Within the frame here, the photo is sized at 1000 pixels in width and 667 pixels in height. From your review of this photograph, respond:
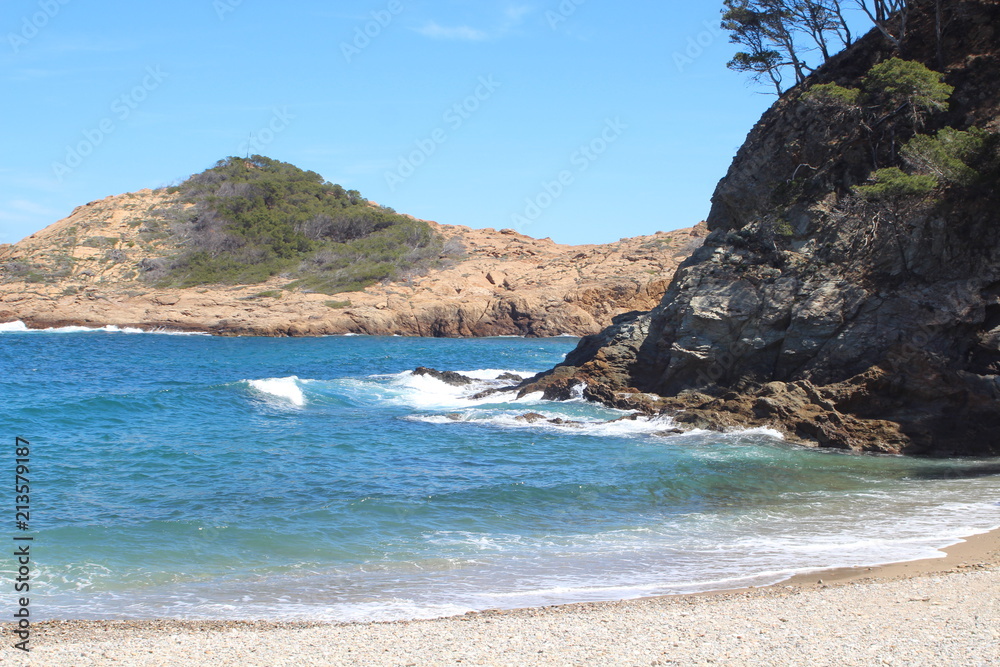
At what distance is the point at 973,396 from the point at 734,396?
5.15 meters

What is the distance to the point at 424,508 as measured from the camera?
12.5 m

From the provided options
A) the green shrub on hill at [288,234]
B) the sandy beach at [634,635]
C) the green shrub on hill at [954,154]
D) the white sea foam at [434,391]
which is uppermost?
the green shrub on hill at [288,234]

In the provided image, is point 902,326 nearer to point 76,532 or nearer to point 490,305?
point 76,532

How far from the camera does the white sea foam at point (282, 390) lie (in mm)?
25567

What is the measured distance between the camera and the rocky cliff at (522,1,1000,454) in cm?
1653

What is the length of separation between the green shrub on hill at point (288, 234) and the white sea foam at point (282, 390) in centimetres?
3507

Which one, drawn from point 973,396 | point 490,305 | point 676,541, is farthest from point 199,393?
point 490,305

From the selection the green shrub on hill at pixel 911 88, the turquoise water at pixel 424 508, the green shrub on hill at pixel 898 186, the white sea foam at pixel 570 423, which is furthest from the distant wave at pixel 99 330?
the green shrub on hill at pixel 898 186

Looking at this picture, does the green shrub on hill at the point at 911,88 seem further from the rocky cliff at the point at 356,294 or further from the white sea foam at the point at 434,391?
the rocky cliff at the point at 356,294

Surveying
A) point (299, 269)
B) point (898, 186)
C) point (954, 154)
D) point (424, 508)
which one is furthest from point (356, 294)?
point (424, 508)

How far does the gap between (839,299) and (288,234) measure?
60.8 m

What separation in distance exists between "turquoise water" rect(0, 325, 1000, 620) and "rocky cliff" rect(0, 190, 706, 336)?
32779mm

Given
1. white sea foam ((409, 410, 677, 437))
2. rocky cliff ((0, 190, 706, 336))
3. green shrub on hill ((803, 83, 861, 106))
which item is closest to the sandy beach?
white sea foam ((409, 410, 677, 437))

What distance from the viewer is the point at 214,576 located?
9.45 m
